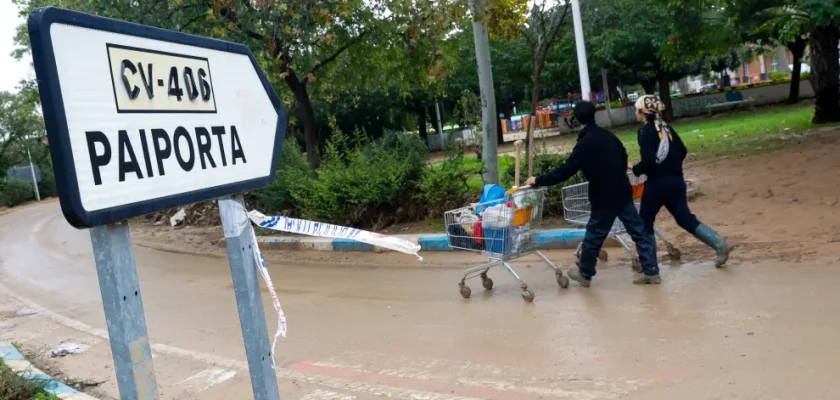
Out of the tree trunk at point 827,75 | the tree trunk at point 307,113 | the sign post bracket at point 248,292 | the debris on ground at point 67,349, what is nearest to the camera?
the sign post bracket at point 248,292

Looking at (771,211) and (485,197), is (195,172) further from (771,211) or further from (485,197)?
(771,211)

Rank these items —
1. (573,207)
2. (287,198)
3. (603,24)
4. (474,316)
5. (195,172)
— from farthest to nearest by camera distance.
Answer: (603,24), (287,198), (573,207), (474,316), (195,172)

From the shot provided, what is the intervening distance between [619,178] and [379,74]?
35.9 ft

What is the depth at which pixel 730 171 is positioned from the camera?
13047 millimetres

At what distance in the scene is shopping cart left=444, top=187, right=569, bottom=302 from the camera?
749 centimetres

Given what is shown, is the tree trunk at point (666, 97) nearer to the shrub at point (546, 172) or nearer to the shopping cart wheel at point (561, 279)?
the shrub at point (546, 172)

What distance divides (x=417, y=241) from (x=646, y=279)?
4306 mm

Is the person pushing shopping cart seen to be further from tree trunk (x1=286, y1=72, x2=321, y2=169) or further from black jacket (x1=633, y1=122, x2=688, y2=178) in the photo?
tree trunk (x1=286, y1=72, x2=321, y2=169)

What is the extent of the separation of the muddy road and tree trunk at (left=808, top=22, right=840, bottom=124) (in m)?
9.39

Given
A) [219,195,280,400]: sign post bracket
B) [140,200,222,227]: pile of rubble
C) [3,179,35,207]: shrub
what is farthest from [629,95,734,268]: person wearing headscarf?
[3,179,35,207]: shrub

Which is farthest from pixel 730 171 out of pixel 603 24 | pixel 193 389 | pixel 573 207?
pixel 603 24

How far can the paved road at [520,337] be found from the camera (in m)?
4.92

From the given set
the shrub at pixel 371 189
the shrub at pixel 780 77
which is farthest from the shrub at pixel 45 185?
the shrub at pixel 780 77

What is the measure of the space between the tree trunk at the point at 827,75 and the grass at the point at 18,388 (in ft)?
65.2
